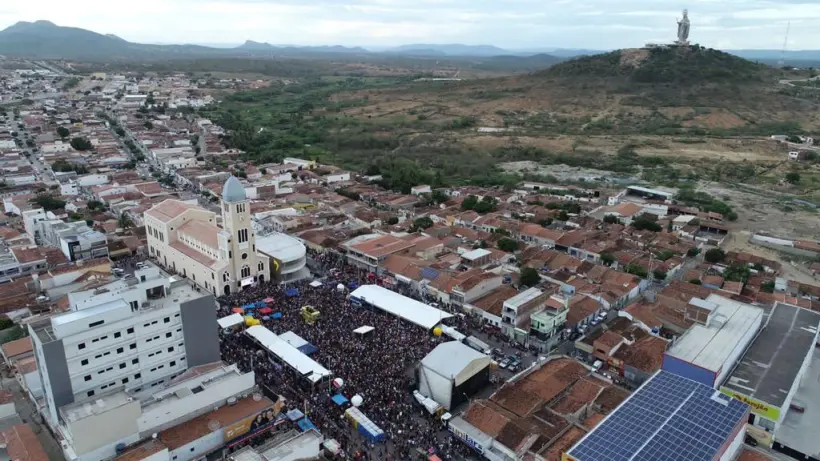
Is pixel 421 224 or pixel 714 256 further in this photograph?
pixel 421 224

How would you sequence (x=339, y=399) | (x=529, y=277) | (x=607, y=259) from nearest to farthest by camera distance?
(x=339, y=399) < (x=529, y=277) < (x=607, y=259)

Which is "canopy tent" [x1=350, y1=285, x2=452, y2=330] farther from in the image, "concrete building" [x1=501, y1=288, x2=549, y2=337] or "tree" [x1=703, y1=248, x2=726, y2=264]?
"tree" [x1=703, y1=248, x2=726, y2=264]

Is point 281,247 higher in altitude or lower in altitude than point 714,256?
higher

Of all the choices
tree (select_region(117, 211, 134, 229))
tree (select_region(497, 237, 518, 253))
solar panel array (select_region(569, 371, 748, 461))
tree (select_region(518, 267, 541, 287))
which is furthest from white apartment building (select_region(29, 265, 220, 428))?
tree (select_region(117, 211, 134, 229))

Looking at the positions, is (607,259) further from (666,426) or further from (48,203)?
(48,203)

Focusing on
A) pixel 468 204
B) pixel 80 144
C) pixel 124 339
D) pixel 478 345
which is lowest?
pixel 478 345

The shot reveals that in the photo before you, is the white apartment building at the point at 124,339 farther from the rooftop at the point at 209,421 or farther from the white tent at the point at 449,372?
the white tent at the point at 449,372

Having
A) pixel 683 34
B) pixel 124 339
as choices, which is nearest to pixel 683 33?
pixel 683 34

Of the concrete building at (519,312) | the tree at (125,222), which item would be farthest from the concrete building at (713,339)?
the tree at (125,222)
